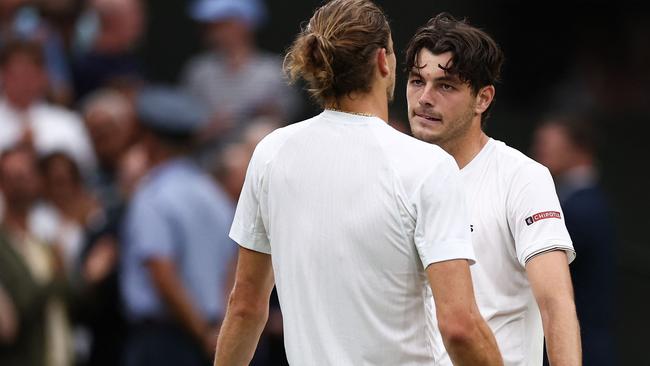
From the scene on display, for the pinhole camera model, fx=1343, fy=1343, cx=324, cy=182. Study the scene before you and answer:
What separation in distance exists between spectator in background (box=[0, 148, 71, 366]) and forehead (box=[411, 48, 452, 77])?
3876mm

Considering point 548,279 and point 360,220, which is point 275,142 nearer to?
point 360,220

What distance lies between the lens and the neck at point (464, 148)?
393 cm

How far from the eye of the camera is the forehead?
3826mm

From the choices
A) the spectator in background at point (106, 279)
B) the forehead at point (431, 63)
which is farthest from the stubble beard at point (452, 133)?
the spectator in background at point (106, 279)

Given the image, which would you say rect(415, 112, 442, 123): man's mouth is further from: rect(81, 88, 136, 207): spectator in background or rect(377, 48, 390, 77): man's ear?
rect(81, 88, 136, 207): spectator in background

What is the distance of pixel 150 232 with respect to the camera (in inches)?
259

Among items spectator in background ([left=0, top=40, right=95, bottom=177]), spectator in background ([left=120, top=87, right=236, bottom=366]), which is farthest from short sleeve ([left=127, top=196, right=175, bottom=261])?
spectator in background ([left=0, top=40, right=95, bottom=177])

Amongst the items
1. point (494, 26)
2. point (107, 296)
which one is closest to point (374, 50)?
point (107, 296)

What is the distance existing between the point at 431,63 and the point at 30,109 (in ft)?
16.4

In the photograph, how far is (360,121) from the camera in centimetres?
347

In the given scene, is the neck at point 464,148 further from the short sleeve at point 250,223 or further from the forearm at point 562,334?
the short sleeve at point 250,223

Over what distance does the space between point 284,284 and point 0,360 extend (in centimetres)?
393

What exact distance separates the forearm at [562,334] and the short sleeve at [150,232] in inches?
126

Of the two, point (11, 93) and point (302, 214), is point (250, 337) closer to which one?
point (302, 214)
